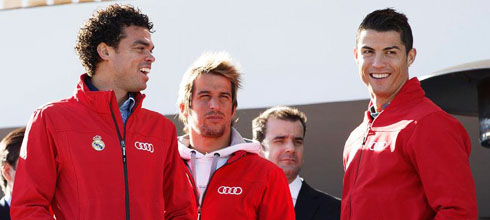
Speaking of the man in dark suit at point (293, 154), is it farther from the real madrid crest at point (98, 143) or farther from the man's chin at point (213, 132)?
the real madrid crest at point (98, 143)

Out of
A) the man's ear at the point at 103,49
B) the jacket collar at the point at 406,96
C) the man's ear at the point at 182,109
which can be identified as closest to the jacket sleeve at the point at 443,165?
the jacket collar at the point at 406,96

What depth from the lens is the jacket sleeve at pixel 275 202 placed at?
157 inches

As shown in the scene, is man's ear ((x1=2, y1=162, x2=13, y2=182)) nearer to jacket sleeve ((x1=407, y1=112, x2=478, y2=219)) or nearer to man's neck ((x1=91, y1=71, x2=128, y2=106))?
man's neck ((x1=91, y1=71, x2=128, y2=106))

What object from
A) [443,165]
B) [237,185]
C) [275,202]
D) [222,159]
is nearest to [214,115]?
[222,159]

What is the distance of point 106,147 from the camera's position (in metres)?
3.17

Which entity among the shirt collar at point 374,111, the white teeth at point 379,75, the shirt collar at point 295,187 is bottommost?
the shirt collar at point 295,187

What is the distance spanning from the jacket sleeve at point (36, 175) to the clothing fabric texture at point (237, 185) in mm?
1029

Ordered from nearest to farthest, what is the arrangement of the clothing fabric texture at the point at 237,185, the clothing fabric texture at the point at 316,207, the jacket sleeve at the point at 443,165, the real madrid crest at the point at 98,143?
the jacket sleeve at the point at 443,165, the real madrid crest at the point at 98,143, the clothing fabric texture at the point at 237,185, the clothing fabric texture at the point at 316,207

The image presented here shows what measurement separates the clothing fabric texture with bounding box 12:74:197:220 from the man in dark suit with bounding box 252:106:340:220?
1.61m

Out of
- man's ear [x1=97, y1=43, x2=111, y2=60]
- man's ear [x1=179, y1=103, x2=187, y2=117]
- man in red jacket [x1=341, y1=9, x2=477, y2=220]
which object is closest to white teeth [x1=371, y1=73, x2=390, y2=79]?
man in red jacket [x1=341, y1=9, x2=477, y2=220]

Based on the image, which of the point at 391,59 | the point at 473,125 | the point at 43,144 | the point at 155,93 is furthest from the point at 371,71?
the point at 473,125

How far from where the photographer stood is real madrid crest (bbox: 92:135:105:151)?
10.3 ft

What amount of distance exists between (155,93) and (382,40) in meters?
3.44

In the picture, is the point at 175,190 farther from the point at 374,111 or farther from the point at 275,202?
the point at 374,111
